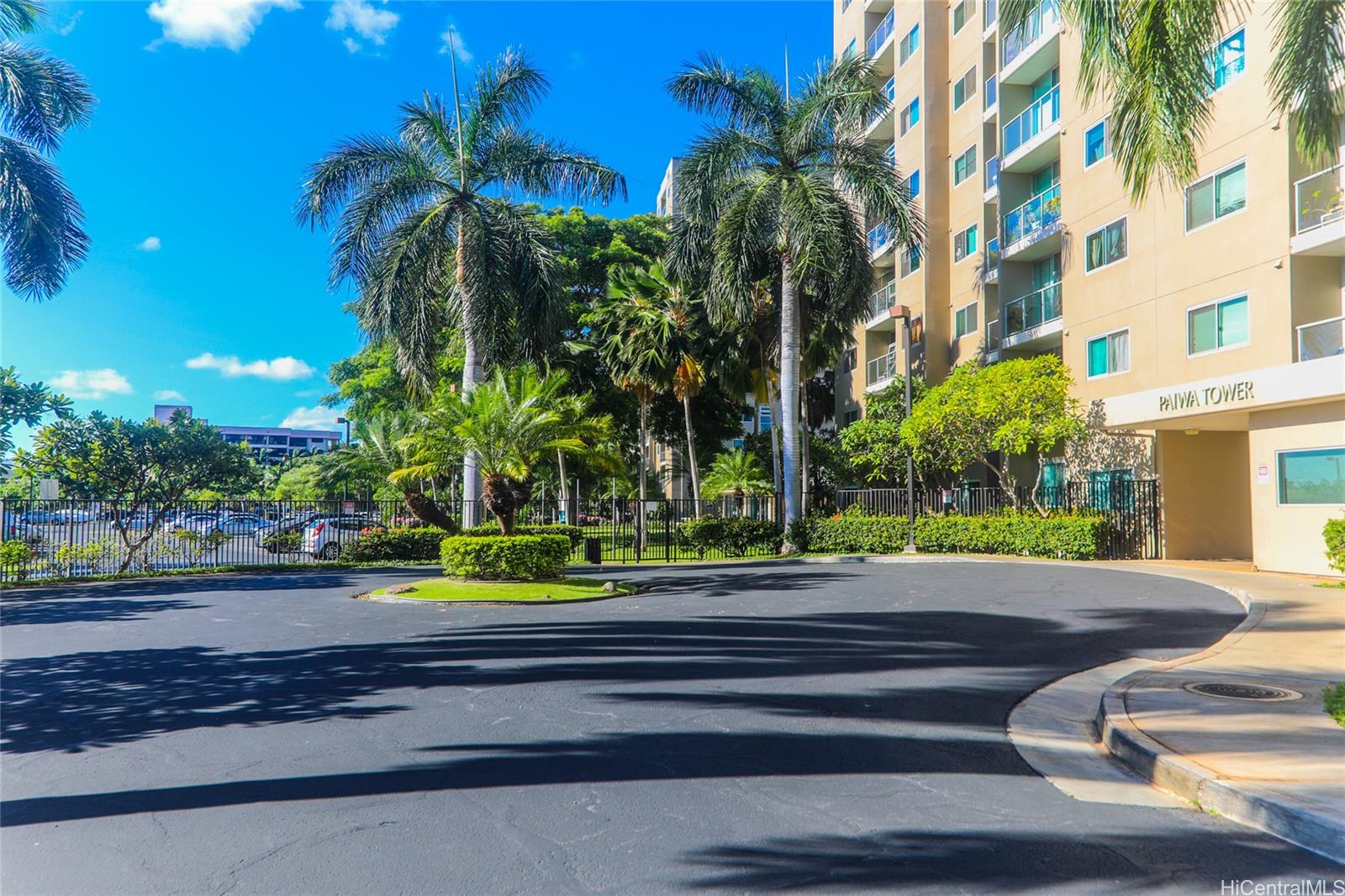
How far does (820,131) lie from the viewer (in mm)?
25906

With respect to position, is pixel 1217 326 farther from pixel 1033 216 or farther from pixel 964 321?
pixel 964 321

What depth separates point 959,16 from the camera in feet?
114

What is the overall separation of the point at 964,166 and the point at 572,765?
34098mm

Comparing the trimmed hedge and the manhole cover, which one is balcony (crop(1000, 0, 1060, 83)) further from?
the manhole cover

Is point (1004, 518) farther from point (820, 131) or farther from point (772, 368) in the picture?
point (820, 131)

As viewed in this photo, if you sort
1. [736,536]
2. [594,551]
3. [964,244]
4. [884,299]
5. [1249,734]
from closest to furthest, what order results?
[1249,734] < [594,551] < [736,536] < [964,244] < [884,299]

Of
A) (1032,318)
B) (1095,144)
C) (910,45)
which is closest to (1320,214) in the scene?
(1095,144)

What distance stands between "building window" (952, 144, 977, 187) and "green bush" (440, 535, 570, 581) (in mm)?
24822

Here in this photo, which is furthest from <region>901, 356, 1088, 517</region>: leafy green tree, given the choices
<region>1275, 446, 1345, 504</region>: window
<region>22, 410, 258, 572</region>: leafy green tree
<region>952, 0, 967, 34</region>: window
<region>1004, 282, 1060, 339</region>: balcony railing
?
<region>22, 410, 258, 572</region>: leafy green tree

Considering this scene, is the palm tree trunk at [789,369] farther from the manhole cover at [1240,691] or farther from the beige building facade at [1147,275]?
the manhole cover at [1240,691]

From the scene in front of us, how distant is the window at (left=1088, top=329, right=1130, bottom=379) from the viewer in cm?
2459

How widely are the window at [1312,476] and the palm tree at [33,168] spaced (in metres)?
28.2

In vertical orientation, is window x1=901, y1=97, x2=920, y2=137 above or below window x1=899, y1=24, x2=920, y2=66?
below

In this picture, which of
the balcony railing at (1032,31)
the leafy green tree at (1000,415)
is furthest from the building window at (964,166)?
the leafy green tree at (1000,415)
